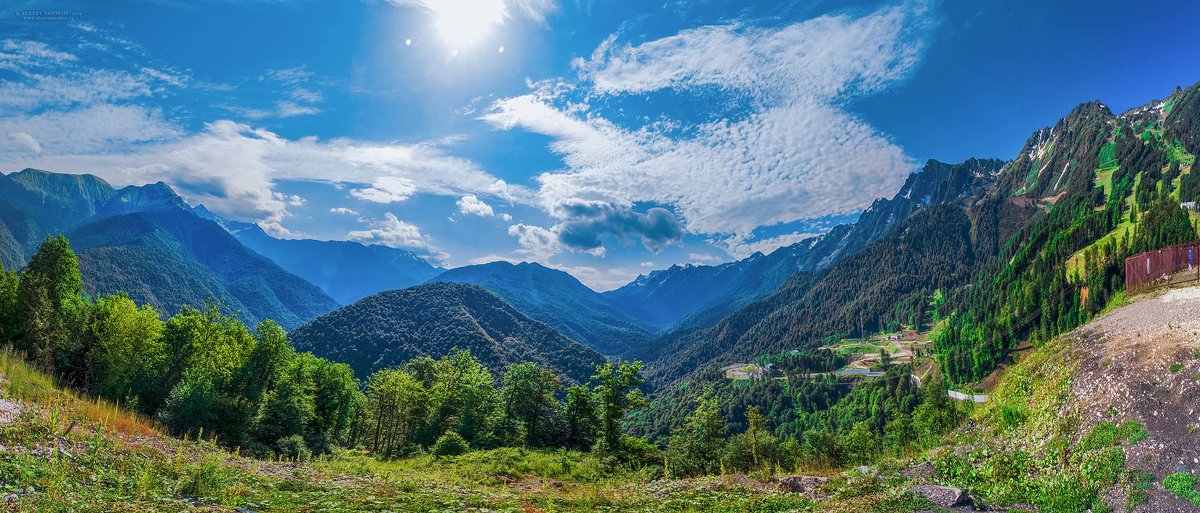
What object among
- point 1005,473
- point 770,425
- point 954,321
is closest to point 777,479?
point 1005,473

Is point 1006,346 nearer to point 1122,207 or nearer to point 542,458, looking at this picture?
point 1122,207

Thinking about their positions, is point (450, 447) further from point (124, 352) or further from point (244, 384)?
point (124, 352)

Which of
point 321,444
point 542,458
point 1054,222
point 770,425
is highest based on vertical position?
point 1054,222

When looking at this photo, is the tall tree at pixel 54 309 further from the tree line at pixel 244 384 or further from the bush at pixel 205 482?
the bush at pixel 205 482

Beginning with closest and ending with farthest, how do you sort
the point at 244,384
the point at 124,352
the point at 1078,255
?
the point at 124,352 < the point at 244,384 < the point at 1078,255

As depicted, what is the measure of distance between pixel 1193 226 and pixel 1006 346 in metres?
49.0

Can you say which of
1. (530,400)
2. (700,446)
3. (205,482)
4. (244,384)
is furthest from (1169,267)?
(244,384)

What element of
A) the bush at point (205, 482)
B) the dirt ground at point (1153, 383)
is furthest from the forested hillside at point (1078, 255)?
the bush at point (205, 482)

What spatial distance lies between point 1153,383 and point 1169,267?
2205 centimetres

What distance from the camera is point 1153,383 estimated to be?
18078 millimetres

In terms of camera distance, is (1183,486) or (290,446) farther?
(290,446)

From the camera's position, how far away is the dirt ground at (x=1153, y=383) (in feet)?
49.4

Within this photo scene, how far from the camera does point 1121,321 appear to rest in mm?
24750

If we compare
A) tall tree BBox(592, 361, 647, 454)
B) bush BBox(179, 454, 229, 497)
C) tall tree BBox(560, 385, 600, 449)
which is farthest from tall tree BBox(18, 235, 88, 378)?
tall tree BBox(592, 361, 647, 454)
